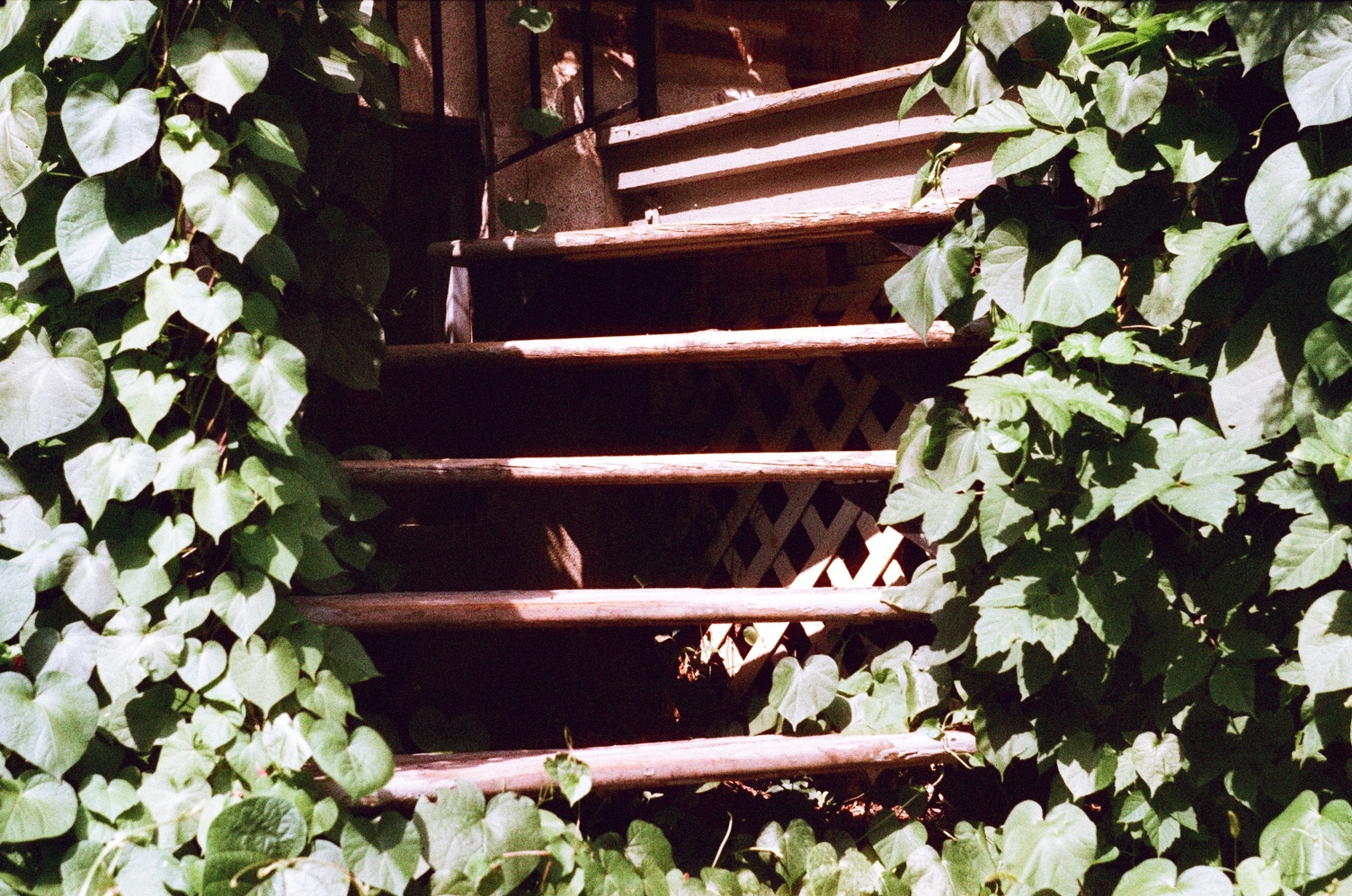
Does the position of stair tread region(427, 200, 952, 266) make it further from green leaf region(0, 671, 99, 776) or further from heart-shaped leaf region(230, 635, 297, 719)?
green leaf region(0, 671, 99, 776)

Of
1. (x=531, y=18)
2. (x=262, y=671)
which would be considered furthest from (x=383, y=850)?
(x=531, y=18)

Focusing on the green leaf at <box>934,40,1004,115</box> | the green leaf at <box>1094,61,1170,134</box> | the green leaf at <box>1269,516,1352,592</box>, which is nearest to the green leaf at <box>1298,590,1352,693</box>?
the green leaf at <box>1269,516,1352,592</box>

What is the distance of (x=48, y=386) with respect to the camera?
133 cm

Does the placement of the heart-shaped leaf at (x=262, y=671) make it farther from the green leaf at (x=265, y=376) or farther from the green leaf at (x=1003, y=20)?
the green leaf at (x=1003, y=20)

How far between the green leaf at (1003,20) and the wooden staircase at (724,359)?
1.27ft

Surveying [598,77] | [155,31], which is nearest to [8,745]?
[155,31]

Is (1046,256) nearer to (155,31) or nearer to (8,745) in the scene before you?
(155,31)

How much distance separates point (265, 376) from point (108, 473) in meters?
0.23

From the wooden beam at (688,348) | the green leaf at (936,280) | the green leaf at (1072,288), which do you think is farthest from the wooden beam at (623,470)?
→ the green leaf at (1072,288)

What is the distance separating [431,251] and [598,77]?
2.85ft

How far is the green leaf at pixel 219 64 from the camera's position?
129 centimetres

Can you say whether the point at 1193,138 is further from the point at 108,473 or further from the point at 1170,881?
the point at 108,473

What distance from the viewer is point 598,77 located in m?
2.86

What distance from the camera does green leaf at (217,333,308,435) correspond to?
131 centimetres
